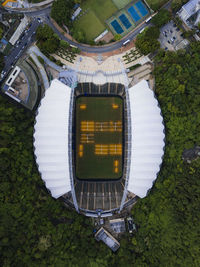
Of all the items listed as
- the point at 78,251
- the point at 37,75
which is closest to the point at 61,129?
the point at 37,75

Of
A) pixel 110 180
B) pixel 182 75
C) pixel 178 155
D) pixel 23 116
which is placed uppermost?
pixel 182 75

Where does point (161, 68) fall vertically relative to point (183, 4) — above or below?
below

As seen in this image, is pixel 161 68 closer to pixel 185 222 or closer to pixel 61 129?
pixel 61 129

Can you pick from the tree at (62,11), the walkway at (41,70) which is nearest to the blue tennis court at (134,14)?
the tree at (62,11)

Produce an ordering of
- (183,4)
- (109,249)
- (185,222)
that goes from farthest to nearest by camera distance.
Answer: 1. (183,4)
2. (109,249)
3. (185,222)

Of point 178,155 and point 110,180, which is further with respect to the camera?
point 110,180

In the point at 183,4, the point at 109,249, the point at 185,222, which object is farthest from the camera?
the point at 183,4

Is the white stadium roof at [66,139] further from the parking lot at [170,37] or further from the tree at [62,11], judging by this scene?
the tree at [62,11]
